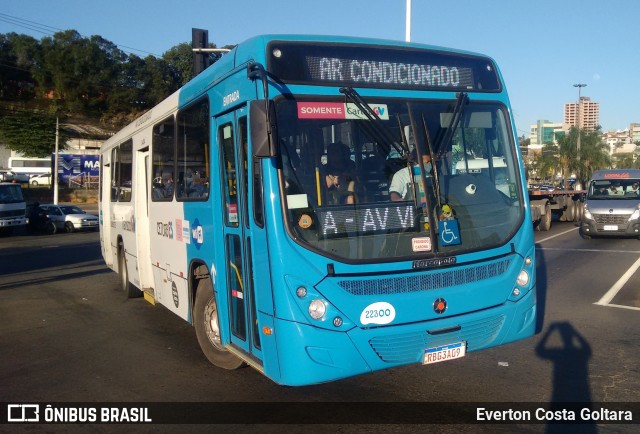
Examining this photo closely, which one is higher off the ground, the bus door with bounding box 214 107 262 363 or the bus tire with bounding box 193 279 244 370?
the bus door with bounding box 214 107 262 363

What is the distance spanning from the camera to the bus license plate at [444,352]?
540 cm

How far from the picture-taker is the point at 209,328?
705cm

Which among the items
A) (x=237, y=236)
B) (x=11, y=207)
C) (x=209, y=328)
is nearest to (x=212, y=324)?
(x=209, y=328)

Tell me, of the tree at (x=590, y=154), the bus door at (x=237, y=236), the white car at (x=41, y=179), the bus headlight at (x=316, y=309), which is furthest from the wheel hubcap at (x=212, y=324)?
the tree at (x=590, y=154)

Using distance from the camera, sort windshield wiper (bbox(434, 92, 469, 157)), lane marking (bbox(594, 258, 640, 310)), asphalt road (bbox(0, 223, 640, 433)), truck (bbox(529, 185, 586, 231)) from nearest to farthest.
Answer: windshield wiper (bbox(434, 92, 469, 157)), asphalt road (bbox(0, 223, 640, 433)), lane marking (bbox(594, 258, 640, 310)), truck (bbox(529, 185, 586, 231))

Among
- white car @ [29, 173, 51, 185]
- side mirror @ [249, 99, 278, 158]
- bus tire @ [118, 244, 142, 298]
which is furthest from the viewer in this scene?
white car @ [29, 173, 51, 185]

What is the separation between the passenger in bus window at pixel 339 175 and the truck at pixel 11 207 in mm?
28088

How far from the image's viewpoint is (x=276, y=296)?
5.11 meters

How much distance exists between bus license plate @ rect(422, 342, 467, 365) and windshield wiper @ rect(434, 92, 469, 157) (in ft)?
5.44

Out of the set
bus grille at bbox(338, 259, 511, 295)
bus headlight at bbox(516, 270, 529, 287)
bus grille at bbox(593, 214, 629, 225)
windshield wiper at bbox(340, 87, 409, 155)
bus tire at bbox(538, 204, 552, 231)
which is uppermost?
windshield wiper at bbox(340, 87, 409, 155)

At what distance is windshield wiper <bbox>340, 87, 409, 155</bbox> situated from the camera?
5.46 metres

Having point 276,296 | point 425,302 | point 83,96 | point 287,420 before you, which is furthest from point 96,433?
point 83,96

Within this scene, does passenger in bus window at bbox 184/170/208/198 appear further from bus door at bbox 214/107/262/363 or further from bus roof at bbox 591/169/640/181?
bus roof at bbox 591/169/640/181

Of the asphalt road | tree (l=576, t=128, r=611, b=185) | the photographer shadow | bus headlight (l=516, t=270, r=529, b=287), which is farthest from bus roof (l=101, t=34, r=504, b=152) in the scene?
tree (l=576, t=128, r=611, b=185)
